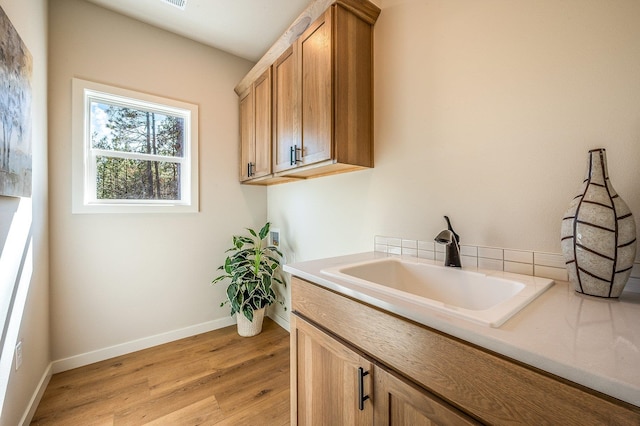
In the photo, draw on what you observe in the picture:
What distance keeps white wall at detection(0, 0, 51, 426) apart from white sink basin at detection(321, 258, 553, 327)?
1.57 meters

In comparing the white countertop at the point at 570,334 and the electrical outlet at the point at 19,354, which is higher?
the white countertop at the point at 570,334

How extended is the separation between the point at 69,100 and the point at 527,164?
2864 mm

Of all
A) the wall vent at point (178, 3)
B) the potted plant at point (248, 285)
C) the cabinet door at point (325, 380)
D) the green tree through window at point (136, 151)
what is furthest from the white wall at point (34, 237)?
the cabinet door at point (325, 380)

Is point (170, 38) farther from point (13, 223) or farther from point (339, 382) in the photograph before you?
point (339, 382)

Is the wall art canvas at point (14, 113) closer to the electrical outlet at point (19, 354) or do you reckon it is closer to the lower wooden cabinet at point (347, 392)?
the electrical outlet at point (19, 354)

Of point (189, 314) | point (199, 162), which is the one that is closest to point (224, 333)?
point (189, 314)

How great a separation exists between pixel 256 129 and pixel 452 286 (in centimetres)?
190

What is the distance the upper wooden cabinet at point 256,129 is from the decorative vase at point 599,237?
1.77m

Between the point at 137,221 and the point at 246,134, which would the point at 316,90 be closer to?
the point at 246,134

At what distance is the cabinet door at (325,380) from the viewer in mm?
845

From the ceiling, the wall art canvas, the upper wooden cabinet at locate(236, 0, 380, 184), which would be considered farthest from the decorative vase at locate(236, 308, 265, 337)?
the ceiling

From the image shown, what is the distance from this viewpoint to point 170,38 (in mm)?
2295

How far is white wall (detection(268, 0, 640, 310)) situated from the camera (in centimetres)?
88

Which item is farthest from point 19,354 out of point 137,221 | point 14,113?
point 14,113
